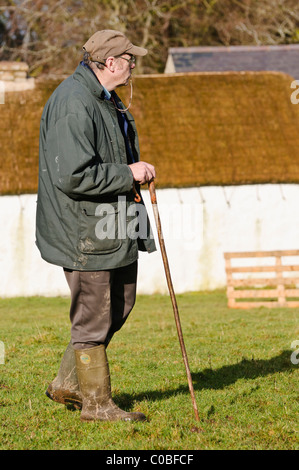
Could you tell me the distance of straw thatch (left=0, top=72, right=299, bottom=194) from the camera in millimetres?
18734

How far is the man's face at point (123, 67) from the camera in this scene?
457 cm

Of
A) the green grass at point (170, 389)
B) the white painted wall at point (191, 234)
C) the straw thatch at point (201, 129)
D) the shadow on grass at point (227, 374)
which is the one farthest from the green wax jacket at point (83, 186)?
the straw thatch at point (201, 129)

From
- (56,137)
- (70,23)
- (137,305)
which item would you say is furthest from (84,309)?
(70,23)

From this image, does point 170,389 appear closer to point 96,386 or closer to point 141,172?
point 96,386

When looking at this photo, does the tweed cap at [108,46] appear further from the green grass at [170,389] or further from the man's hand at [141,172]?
the green grass at [170,389]

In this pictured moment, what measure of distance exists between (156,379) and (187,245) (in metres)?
12.5

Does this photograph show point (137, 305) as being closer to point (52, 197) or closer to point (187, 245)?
point (187, 245)

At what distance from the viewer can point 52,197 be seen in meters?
4.46

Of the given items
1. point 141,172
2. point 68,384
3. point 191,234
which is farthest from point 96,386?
point 191,234

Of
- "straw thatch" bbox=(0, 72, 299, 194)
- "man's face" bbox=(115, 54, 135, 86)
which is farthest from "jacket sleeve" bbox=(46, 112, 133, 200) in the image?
"straw thatch" bbox=(0, 72, 299, 194)

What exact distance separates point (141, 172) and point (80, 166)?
0.43 meters

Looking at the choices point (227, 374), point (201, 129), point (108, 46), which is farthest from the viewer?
point (201, 129)

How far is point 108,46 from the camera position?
4535 millimetres

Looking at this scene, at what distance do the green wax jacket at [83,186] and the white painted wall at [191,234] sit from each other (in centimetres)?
1348
